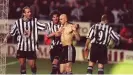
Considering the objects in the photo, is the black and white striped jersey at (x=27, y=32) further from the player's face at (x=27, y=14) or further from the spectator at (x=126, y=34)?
the spectator at (x=126, y=34)

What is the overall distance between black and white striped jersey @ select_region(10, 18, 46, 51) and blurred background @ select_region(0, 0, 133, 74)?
95 centimetres

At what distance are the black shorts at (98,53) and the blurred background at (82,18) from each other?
0.83 metres

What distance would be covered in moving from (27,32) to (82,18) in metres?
2.82

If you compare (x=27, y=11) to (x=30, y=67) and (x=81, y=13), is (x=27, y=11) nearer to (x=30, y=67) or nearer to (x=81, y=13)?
(x=30, y=67)

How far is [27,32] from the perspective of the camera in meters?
14.2

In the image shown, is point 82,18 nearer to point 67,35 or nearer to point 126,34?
point 126,34

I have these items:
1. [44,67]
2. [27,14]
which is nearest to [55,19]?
[27,14]

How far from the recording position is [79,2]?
16.7m

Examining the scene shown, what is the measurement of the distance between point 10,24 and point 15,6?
2.71 feet

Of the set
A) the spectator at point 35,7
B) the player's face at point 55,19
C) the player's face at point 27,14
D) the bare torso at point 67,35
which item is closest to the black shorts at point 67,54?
the bare torso at point 67,35

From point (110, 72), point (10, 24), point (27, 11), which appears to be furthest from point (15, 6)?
point (110, 72)

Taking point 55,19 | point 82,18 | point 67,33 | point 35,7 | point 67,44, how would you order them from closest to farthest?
point 67,33
point 67,44
point 55,19
point 35,7
point 82,18

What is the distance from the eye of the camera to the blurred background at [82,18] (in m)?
15.7

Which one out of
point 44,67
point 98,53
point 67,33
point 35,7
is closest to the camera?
point 67,33
